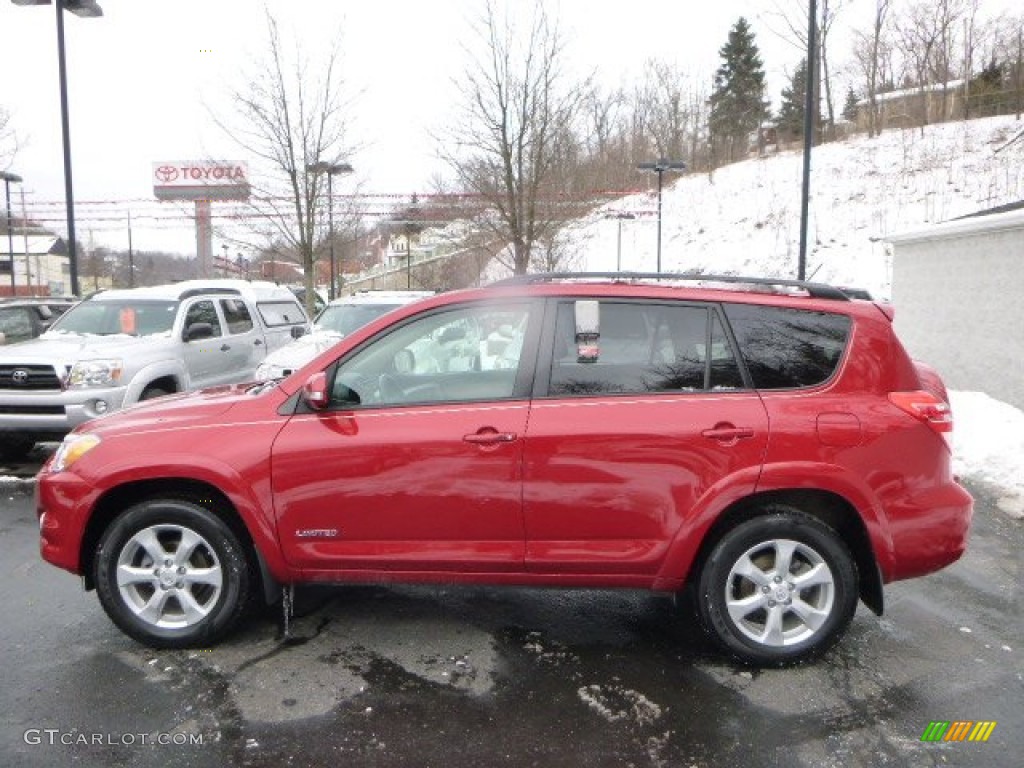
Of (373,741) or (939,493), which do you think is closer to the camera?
(373,741)

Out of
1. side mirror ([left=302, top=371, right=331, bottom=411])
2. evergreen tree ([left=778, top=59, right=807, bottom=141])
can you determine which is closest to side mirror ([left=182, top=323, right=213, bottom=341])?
side mirror ([left=302, top=371, right=331, bottom=411])

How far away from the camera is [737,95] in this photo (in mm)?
54312

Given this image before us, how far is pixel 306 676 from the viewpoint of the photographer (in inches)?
135

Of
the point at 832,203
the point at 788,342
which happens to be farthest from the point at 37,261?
the point at 788,342

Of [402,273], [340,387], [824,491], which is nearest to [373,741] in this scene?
[340,387]

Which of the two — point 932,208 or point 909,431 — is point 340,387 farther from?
point 932,208

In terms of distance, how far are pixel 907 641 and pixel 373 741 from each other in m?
→ 2.67

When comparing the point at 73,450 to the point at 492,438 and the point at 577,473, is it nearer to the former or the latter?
the point at 492,438

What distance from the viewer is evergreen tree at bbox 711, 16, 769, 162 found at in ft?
163

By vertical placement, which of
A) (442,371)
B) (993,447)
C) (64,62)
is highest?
(64,62)

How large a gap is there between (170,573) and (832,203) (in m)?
33.8

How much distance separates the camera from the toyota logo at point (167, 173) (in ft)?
229

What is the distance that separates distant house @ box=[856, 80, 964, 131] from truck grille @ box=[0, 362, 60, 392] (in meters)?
41.3

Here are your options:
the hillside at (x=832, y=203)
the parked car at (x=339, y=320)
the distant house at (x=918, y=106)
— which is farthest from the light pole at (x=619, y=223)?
the distant house at (x=918, y=106)
